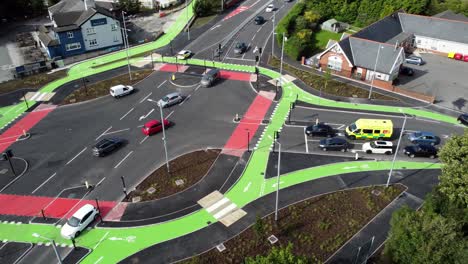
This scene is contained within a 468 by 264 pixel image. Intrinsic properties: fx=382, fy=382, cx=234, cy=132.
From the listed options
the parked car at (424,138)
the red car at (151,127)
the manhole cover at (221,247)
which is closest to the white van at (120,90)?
the red car at (151,127)

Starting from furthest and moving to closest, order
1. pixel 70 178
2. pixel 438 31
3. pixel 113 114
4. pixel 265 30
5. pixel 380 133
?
1. pixel 265 30
2. pixel 438 31
3. pixel 113 114
4. pixel 380 133
5. pixel 70 178

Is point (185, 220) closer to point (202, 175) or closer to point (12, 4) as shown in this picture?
point (202, 175)

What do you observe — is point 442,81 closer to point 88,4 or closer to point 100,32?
point 100,32

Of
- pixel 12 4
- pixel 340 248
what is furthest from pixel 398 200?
pixel 12 4

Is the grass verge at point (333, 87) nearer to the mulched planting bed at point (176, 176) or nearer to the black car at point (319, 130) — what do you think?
Answer: the black car at point (319, 130)

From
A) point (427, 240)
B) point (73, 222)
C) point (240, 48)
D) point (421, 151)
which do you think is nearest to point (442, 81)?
point (421, 151)

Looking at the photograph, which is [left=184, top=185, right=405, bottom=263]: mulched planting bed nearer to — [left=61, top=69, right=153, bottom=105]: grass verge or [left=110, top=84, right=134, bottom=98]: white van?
[left=110, top=84, right=134, bottom=98]: white van
